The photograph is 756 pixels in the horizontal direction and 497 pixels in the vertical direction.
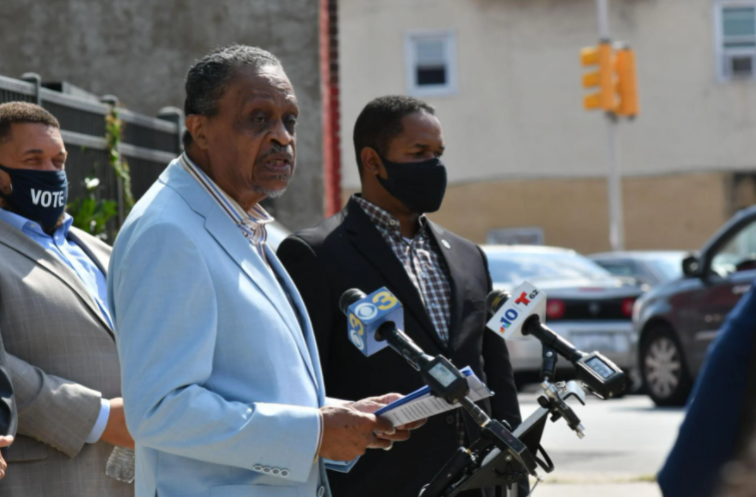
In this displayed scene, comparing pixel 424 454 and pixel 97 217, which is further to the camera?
pixel 97 217

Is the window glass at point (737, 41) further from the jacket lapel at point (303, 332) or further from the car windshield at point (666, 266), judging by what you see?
the jacket lapel at point (303, 332)

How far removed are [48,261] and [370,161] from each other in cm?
115

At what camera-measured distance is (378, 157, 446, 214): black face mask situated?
445cm

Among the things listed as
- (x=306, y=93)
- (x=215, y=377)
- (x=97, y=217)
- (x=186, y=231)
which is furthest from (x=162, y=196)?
(x=306, y=93)

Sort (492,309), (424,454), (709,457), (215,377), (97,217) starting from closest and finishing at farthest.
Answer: (709,457) → (215,377) → (492,309) → (424,454) → (97,217)

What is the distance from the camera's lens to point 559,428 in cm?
1245

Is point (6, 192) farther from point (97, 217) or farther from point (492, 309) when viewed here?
point (97, 217)

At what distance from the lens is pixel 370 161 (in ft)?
14.9

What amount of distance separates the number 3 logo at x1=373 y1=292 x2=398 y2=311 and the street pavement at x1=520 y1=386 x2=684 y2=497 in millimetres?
3878

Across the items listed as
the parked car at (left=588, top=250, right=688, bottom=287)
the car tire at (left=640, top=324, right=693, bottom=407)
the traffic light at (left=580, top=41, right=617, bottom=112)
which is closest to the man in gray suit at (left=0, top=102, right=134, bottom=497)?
the car tire at (left=640, top=324, right=693, bottom=407)

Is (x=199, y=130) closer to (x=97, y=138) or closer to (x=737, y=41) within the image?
(x=97, y=138)

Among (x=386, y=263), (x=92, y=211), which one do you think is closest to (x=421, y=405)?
(x=386, y=263)

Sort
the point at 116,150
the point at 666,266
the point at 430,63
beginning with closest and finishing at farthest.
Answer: the point at 116,150 < the point at 666,266 < the point at 430,63

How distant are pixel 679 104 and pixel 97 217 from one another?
2279 centimetres
